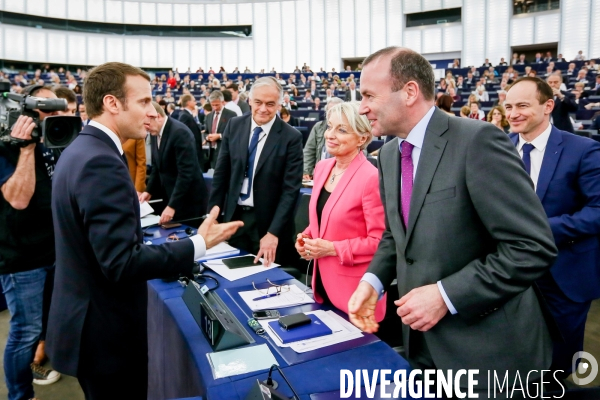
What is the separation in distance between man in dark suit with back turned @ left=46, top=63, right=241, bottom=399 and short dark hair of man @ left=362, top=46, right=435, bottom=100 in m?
0.84

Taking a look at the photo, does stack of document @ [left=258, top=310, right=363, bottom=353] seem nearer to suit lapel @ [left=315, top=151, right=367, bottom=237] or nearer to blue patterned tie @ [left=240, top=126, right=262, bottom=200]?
suit lapel @ [left=315, top=151, right=367, bottom=237]

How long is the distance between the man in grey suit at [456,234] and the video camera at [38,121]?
131cm

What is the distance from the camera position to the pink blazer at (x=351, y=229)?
6.22ft

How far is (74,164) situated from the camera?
1.32 m

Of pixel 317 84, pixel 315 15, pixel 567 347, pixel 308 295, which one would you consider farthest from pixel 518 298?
pixel 315 15

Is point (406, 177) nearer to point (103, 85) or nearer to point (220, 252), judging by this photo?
point (103, 85)

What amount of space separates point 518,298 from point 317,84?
1671 centimetres

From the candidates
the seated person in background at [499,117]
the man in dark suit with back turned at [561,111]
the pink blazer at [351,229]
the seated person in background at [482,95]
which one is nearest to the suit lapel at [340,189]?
the pink blazer at [351,229]

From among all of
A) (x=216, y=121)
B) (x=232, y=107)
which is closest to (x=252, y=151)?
(x=232, y=107)

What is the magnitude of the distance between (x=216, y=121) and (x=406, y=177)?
234 inches

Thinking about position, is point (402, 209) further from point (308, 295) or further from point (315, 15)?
point (315, 15)

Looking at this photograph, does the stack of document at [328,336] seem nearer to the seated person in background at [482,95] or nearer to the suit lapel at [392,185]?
the suit lapel at [392,185]

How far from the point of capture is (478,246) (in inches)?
47.6

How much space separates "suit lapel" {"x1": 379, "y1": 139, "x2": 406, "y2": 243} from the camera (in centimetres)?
136
